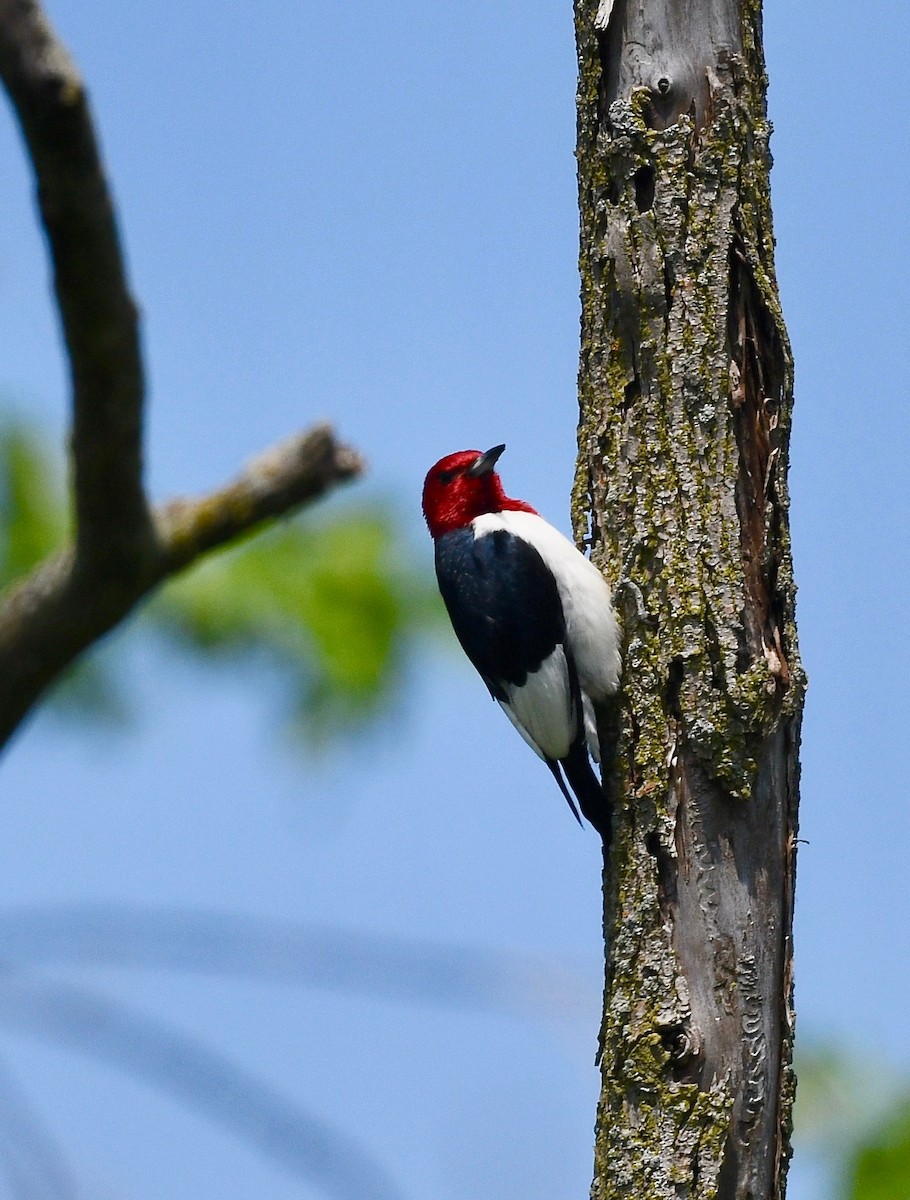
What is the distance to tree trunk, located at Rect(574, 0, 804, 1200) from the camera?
3.18m

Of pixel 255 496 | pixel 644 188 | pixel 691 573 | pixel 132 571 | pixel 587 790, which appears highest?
pixel 644 188

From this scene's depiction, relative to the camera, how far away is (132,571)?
1.60 meters

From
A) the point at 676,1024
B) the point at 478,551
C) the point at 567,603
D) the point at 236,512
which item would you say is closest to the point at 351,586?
the point at 478,551

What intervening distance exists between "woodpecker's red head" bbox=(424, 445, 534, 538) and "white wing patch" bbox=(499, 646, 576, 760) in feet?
2.31

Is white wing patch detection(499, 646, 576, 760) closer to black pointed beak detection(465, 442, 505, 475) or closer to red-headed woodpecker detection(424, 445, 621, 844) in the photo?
red-headed woodpecker detection(424, 445, 621, 844)

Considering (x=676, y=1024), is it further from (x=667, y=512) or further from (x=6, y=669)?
(x=6, y=669)

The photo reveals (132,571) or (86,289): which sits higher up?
(86,289)

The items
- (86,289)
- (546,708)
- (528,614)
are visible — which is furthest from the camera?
(528,614)

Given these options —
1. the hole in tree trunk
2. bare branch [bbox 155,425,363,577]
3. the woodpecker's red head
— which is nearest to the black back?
the woodpecker's red head

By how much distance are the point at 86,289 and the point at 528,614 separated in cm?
264

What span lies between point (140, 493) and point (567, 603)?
2301mm

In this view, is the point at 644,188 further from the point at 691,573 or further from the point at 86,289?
the point at 86,289

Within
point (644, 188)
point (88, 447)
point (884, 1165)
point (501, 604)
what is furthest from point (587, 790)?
point (88, 447)

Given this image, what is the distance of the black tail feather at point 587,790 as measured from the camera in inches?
140
